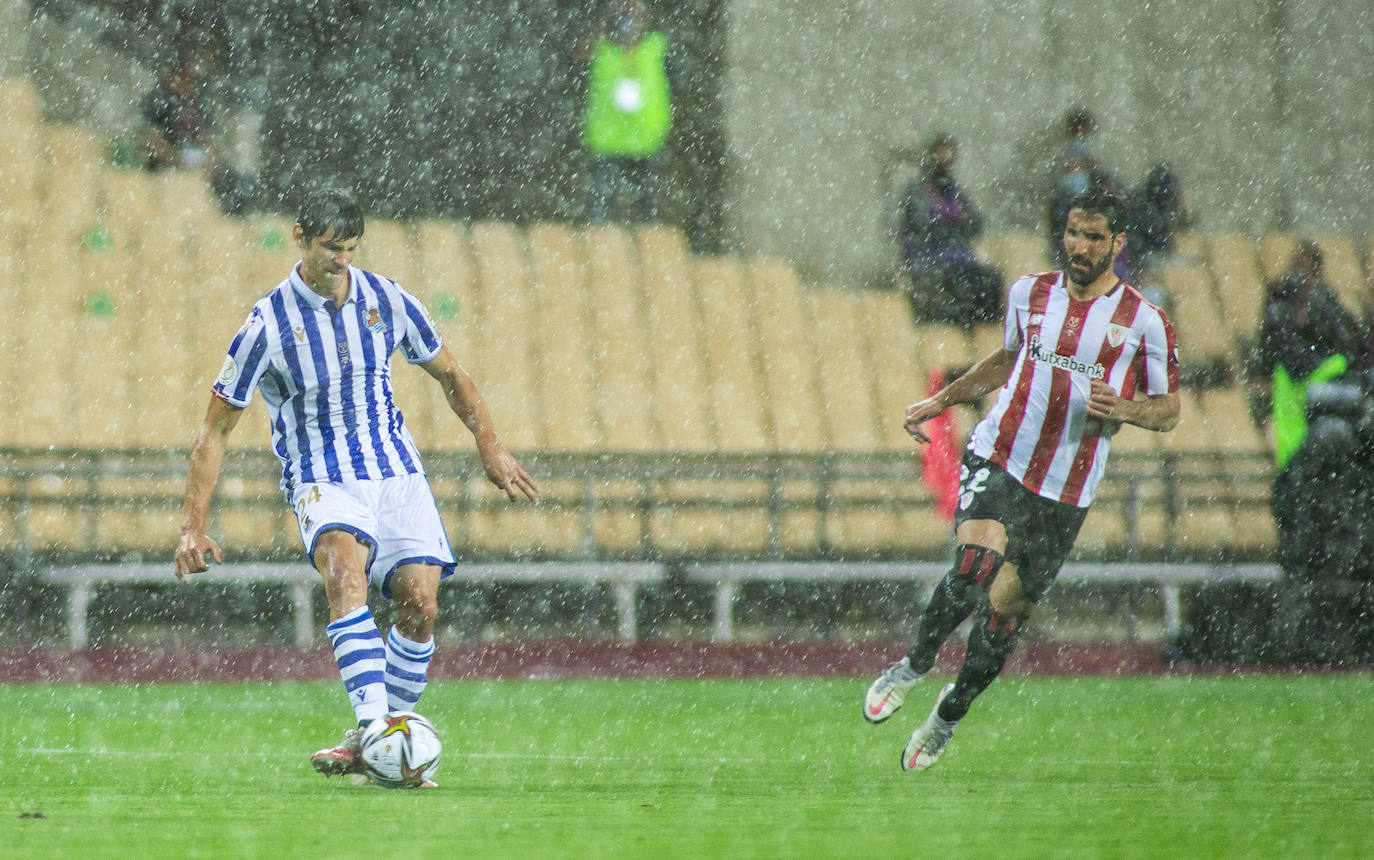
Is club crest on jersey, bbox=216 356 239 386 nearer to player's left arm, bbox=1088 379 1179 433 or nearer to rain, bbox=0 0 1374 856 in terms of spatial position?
rain, bbox=0 0 1374 856

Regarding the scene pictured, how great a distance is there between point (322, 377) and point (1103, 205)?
2.48 meters

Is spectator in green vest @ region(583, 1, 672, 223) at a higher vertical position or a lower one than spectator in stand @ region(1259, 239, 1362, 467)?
higher

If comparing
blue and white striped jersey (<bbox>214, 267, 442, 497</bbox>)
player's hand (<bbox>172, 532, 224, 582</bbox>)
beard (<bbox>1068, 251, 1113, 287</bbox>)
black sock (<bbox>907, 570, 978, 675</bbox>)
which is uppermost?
beard (<bbox>1068, 251, 1113, 287</bbox>)

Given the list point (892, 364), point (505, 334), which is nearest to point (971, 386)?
point (505, 334)

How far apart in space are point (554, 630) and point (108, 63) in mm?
6205

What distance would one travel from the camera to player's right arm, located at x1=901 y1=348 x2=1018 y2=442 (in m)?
6.87

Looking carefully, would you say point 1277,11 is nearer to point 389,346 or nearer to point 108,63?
point 108,63

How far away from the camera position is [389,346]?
6215mm

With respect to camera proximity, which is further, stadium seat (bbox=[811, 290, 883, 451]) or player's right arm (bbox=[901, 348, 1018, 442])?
stadium seat (bbox=[811, 290, 883, 451])

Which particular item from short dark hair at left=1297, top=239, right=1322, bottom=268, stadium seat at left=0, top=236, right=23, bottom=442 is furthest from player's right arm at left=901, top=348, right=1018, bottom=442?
stadium seat at left=0, top=236, right=23, bottom=442

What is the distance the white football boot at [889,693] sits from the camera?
22.6ft

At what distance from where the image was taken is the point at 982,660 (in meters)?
6.56

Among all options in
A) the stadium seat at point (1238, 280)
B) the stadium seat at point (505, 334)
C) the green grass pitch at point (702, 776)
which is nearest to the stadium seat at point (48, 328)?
the stadium seat at point (505, 334)

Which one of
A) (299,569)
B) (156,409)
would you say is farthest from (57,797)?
(156,409)
